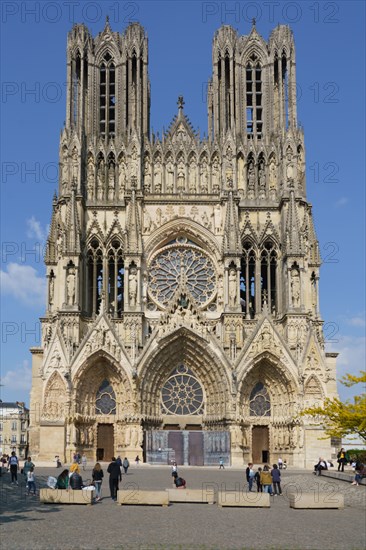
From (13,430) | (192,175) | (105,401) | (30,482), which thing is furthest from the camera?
(13,430)

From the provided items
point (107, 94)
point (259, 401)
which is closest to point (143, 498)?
point (259, 401)

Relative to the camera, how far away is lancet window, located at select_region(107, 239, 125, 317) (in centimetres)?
4647

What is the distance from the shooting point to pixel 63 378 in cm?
4278

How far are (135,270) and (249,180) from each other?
9.29m

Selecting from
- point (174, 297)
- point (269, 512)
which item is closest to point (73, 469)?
point (269, 512)

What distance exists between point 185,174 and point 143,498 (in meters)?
28.9

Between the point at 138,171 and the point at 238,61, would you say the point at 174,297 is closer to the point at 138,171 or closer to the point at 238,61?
the point at 138,171

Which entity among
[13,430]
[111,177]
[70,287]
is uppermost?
[111,177]

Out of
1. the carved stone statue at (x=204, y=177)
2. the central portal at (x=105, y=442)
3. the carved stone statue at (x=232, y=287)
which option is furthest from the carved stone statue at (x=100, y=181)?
the central portal at (x=105, y=442)

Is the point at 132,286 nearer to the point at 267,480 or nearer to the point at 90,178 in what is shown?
the point at 90,178

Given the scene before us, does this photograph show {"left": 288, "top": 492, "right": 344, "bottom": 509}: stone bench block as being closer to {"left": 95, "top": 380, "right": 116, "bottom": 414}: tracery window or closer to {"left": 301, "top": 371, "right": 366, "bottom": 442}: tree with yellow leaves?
{"left": 301, "top": 371, "right": 366, "bottom": 442}: tree with yellow leaves

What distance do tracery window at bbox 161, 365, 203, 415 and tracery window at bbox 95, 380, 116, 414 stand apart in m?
2.79

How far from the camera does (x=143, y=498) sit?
22.0 m

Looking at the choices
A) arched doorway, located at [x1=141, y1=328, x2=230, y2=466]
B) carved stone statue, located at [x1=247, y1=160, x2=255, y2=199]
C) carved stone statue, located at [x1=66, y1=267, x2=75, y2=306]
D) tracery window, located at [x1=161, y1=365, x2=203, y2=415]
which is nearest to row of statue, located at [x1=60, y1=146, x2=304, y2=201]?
carved stone statue, located at [x1=247, y1=160, x2=255, y2=199]
